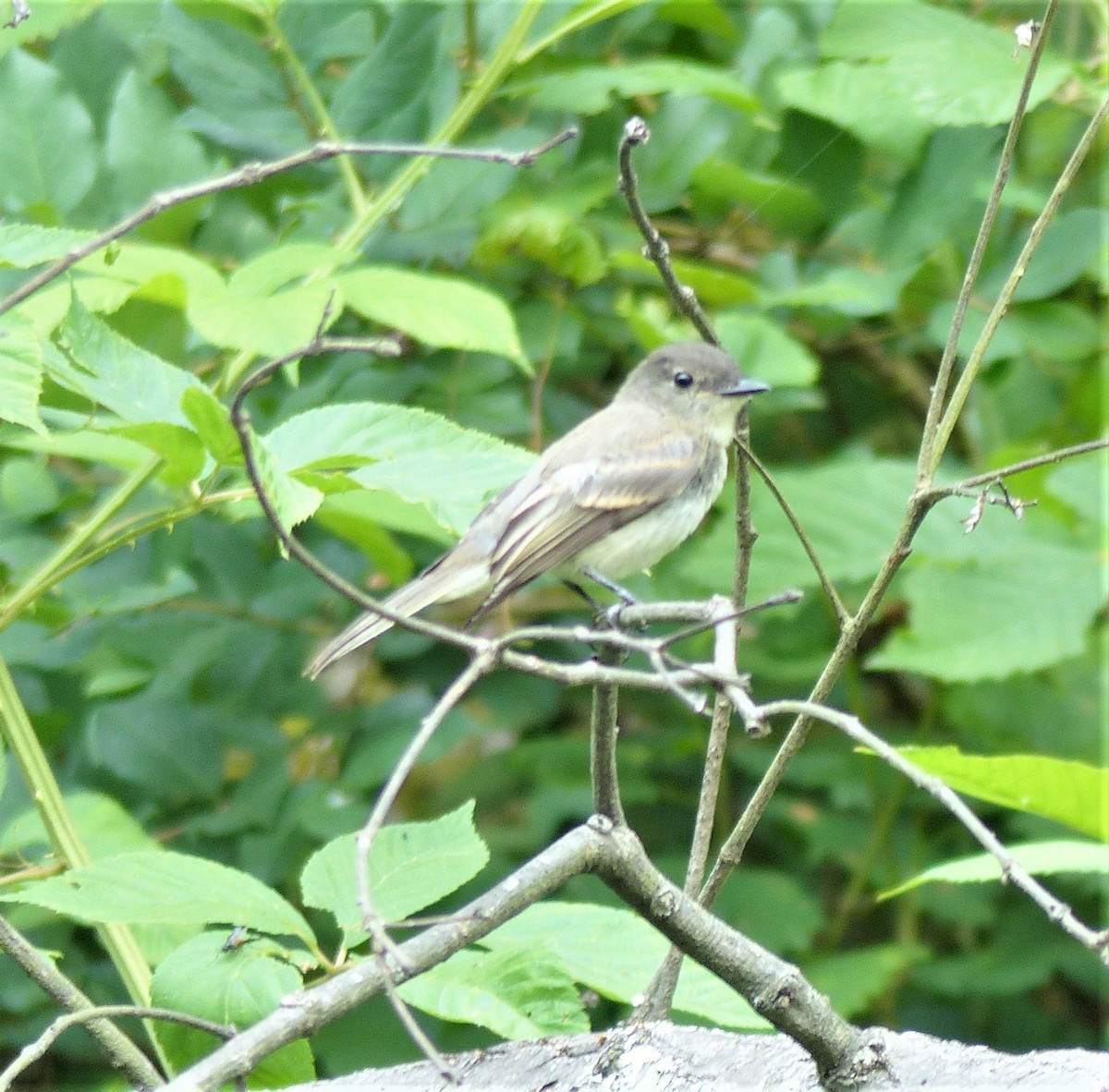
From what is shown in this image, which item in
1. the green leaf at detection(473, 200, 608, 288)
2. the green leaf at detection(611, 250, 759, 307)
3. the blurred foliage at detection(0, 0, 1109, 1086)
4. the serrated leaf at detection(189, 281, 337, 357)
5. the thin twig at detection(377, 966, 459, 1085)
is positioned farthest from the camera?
the green leaf at detection(611, 250, 759, 307)

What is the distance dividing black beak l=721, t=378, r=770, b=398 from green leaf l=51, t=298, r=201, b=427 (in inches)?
57.4

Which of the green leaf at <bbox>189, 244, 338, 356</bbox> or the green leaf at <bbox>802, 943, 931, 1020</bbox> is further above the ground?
the green leaf at <bbox>189, 244, 338, 356</bbox>

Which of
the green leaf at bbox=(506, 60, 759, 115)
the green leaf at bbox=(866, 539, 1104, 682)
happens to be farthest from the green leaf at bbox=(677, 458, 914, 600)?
the green leaf at bbox=(506, 60, 759, 115)

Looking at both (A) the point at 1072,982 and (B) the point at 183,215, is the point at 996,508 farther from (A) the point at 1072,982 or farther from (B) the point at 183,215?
(B) the point at 183,215

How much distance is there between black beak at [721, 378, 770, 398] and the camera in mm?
3057

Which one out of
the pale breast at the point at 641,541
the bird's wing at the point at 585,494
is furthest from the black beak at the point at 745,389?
the pale breast at the point at 641,541

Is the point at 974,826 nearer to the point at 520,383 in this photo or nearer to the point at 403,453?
the point at 403,453

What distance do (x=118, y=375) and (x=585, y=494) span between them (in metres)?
1.30

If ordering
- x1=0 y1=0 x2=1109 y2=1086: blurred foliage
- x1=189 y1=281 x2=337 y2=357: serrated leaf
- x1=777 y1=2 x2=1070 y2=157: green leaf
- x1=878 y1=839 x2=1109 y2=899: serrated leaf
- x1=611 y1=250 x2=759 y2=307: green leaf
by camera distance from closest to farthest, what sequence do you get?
1. x1=878 y1=839 x2=1109 y2=899: serrated leaf
2. x1=189 y1=281 x2=337 y2=357: serrated leaf
3. x1=0 y1=0 x2=1109 y2=1086: blurred foliage
4. x1=777 y1=2 x2=1070 y2=157: green leaf
5. x1=611 y1=250 x2=759 y2=307: green leaf

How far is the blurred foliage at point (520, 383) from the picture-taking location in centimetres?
257

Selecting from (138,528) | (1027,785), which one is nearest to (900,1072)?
(1027,785)

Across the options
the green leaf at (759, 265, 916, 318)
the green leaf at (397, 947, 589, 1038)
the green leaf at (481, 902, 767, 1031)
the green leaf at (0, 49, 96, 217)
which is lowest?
the green leaf at (481, 902, 767, 1031)

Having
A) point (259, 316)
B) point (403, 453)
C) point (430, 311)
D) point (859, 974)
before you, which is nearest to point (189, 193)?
point (403, 453)

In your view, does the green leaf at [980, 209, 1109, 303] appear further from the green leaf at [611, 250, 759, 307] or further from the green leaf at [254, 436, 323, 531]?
the green leaf at [254, 436, 323, 531]
